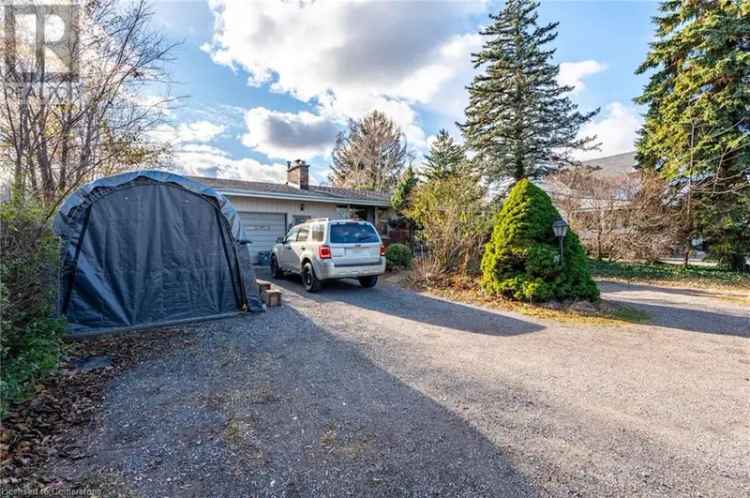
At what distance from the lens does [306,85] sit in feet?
42.1

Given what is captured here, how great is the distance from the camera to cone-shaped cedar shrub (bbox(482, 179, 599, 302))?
252 inches

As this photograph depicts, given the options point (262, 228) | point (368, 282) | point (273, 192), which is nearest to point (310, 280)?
point (368, 282)

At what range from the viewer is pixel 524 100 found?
614 inches

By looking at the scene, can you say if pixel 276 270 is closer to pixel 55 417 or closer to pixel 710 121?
pixel 55 417

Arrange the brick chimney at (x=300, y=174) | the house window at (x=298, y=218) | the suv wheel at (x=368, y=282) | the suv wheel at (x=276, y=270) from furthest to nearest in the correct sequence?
the brick chimney at (x=300, y=174), the house window at (x=298, y=218), the suv wheel at (x=276, y=270), the suv wheel at (x=368, y=282)

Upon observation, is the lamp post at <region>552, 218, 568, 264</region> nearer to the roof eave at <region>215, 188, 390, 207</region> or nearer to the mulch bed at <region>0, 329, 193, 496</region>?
the mulch bed at <region>0, 329, 193, 496</region>

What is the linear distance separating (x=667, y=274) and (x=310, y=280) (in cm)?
1184

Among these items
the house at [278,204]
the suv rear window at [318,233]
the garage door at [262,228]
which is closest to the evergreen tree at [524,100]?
the house at [278,204]

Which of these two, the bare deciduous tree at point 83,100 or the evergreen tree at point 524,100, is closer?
the bare deciduous tree at point 83,100

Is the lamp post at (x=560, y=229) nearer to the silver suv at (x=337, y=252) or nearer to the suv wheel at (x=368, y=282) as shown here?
the silver suv at (x=337, y=252)

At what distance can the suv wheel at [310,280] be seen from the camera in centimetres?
768

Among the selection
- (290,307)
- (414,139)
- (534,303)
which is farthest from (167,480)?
(414,139)

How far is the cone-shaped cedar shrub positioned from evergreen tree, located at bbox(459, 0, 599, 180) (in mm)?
10146

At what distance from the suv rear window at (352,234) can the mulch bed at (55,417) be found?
3.82m
